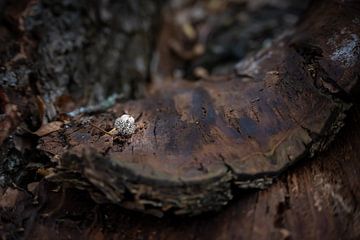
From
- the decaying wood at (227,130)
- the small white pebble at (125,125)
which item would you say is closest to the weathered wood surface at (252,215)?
the decaying wood at (227,130)

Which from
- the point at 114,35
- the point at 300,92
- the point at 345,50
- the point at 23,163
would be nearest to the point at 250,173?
the point at 300,92

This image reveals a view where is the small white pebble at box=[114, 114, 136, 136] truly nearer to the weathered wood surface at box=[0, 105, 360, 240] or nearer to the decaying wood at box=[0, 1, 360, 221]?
the decaying wood at box=[0, 1, 360, 221]

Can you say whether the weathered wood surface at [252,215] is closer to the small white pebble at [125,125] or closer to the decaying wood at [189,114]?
the decaying wood at [189,114]

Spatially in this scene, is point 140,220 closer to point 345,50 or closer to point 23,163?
point 23,163

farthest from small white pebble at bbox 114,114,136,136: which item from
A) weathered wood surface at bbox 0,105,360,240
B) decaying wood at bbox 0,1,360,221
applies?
weathered wood surface at bbox 0,105,360,240

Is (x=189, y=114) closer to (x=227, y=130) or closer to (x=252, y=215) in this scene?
(x=227, y=130)

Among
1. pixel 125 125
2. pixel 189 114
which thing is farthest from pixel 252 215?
pixel 125 125

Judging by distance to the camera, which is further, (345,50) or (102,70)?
(102,70)
